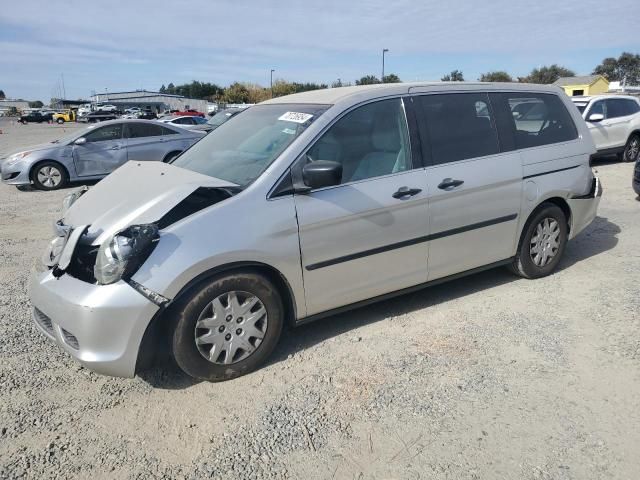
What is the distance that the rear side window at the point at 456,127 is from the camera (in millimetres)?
3957

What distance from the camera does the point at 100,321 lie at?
2852mm

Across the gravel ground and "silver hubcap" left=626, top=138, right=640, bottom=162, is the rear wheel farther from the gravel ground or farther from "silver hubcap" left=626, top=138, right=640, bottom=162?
the gravel ground

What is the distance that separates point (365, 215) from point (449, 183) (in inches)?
32.5

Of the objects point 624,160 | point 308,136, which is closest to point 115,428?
point 308,136

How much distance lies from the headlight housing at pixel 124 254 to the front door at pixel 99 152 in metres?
8.72

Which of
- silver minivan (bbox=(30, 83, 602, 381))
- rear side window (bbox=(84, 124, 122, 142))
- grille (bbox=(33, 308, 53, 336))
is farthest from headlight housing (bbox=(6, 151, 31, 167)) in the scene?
grille (bbox=(33, 308, 53, 336))

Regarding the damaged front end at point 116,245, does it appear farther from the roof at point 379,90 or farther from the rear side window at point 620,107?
the rear side window at point 620,107

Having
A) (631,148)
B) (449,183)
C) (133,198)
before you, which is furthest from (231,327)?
(631,148)

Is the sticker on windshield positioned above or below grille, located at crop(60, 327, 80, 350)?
above

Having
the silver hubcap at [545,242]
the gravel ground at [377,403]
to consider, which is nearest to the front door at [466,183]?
the silver hubcap at [545,242]

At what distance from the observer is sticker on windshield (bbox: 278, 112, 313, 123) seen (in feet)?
11.9

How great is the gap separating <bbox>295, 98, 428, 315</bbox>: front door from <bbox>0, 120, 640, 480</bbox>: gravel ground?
1.47ft

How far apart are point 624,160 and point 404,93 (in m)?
11.1

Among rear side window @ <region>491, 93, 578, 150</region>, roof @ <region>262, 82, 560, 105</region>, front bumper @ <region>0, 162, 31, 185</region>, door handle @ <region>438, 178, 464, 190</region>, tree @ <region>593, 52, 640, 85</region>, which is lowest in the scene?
front bumper @ <region>0, 162, 31, 185</region>
